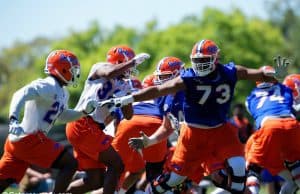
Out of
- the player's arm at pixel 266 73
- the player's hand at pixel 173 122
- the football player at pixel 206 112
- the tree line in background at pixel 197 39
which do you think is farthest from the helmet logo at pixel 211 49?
the tree line in background at pixel 197 39

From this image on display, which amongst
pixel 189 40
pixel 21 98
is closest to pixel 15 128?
pixel 21 98

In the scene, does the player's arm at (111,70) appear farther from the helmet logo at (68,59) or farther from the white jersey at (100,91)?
the helmet logo at (68,59)

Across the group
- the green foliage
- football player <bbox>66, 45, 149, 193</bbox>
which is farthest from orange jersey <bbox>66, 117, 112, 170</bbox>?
the green foliage

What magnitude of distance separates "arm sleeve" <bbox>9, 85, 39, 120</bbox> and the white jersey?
0.97 m

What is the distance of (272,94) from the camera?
10.2m

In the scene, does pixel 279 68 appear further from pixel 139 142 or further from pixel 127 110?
pixel 127 110

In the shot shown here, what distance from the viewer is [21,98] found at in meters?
7.91

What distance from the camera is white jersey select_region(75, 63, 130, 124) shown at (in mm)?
8969

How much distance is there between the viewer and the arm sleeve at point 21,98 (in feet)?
25.8

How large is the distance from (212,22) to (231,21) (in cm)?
148

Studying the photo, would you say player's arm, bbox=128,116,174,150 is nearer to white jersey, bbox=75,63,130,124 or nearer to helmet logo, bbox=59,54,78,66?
white jersey, bbox=75,63,130,124

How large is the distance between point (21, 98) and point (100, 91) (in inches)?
51.3

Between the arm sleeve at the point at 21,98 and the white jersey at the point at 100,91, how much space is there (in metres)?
0.97

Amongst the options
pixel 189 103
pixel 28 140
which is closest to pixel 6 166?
pixel 28 140
